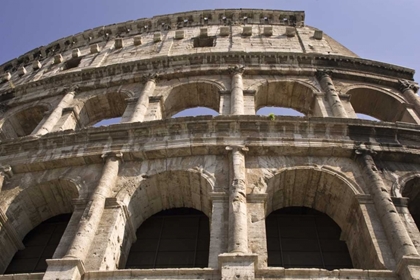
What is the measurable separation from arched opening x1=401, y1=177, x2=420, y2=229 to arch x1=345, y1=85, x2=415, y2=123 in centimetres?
469

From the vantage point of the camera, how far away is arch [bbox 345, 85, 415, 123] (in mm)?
14539

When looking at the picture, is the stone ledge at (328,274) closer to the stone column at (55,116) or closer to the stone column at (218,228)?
the stone column at (218,228)

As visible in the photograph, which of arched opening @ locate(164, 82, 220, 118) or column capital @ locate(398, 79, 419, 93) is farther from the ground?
column capital @ locate(398, 79, 419, 93)

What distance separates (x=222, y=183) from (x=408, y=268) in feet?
13.2

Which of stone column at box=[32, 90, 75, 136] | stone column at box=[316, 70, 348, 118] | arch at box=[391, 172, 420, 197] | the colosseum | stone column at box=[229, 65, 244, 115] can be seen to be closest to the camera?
the colosseum

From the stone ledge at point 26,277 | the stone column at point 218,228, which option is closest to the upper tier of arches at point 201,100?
the stone column at point 218,228

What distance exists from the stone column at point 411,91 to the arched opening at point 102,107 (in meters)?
9.31

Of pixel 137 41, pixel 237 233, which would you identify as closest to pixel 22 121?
pixel 137 41

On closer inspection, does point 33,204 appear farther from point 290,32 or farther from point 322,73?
point 290,32

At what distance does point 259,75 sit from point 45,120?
7.14 m

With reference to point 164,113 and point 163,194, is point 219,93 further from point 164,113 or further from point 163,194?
point 163,194

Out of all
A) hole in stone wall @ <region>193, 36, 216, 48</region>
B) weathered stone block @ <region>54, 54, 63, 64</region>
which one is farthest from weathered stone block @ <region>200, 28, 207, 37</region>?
weathered stone block @ <region>54, 54, 63, 64</region>

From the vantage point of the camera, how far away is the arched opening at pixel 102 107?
1521 centimetres

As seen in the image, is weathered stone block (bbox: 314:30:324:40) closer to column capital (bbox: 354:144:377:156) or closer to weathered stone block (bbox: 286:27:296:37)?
weathered stone block (bbox: 286:27:296:37)
